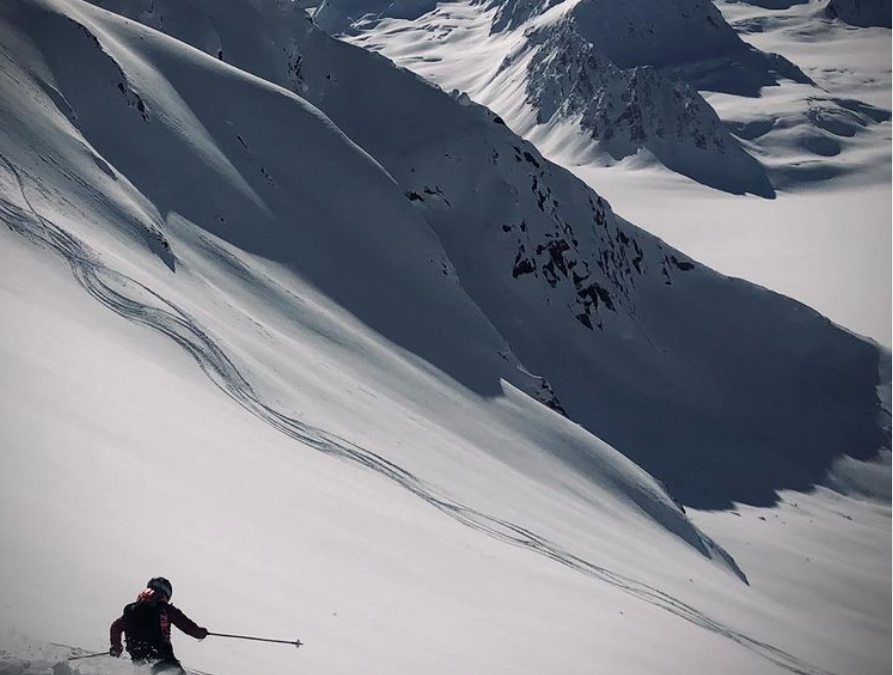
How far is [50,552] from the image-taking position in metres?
9.94

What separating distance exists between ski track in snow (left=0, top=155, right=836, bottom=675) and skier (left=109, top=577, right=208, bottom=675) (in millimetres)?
11904

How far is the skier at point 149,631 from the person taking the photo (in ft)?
29.0

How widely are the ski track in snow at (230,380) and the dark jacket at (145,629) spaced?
11948 mm

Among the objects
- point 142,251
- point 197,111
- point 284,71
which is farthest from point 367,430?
point 284,71

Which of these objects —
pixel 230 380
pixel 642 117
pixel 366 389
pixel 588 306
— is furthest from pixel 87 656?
pixel 642 117

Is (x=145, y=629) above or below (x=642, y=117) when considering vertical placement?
below

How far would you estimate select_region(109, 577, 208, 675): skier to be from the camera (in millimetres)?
8852

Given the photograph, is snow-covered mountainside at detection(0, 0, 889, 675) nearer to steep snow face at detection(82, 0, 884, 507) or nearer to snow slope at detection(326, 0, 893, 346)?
steep snow face at detection(82, 0, 884, 507)

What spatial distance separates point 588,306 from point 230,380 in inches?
1377

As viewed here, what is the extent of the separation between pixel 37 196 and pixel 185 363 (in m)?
6.02

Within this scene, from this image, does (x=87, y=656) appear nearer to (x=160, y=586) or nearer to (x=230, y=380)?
(x=160, y=586)

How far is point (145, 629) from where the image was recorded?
8.91 metres

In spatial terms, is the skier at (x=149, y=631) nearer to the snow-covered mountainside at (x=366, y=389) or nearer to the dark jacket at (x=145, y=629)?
the dark jacket at (x=145, y=629)

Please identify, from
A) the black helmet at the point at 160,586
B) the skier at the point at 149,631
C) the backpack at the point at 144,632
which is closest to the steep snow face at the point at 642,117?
the black helmet at the point at 160,586
